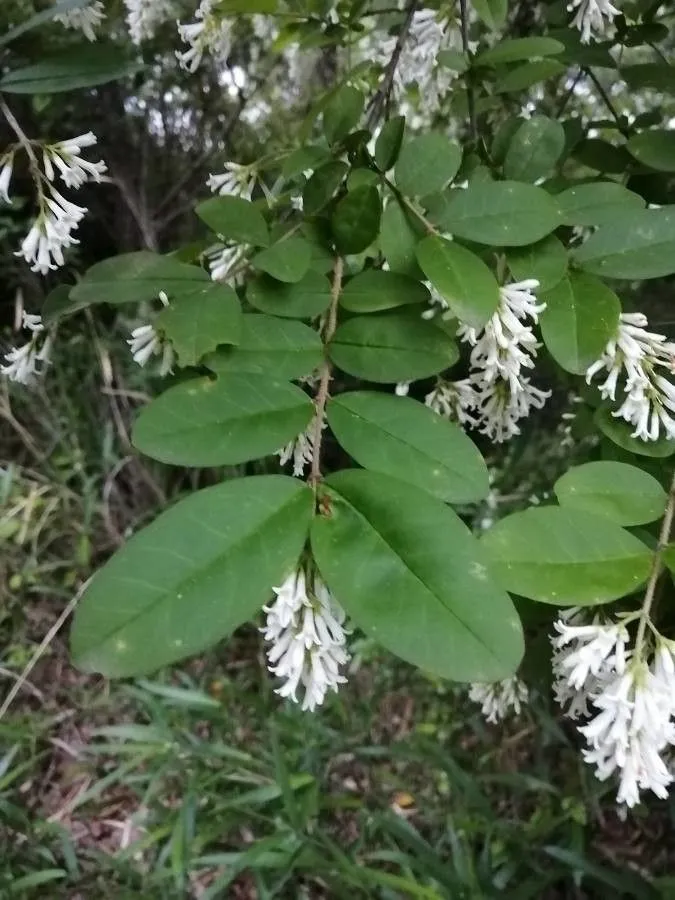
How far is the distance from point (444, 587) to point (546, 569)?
0.26 ft

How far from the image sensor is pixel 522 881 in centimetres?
123

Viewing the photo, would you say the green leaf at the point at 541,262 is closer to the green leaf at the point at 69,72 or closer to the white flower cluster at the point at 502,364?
the white flower cluster at the point at 502,364

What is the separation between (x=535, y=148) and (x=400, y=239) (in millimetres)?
131

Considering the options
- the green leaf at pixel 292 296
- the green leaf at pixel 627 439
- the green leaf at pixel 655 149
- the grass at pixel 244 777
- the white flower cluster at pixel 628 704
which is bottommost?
the grass at pixel 244 777

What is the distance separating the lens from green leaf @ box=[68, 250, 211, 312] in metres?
0.53

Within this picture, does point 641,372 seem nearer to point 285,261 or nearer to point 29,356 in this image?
point 285,261

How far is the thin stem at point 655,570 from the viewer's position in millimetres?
426

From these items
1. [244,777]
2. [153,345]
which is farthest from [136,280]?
[244,777]

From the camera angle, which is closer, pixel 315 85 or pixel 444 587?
pixel 444 587

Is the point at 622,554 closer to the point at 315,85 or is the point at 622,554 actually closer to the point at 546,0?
the point at 546,0

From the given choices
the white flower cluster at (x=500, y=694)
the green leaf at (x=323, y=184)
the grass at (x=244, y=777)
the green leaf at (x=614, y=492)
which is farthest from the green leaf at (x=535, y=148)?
the grass at (x=244, y=777)

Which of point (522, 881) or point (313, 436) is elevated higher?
point (313, 436)

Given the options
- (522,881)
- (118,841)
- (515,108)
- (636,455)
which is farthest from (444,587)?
(118,841)

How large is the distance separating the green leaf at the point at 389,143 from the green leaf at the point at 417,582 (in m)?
0.28
